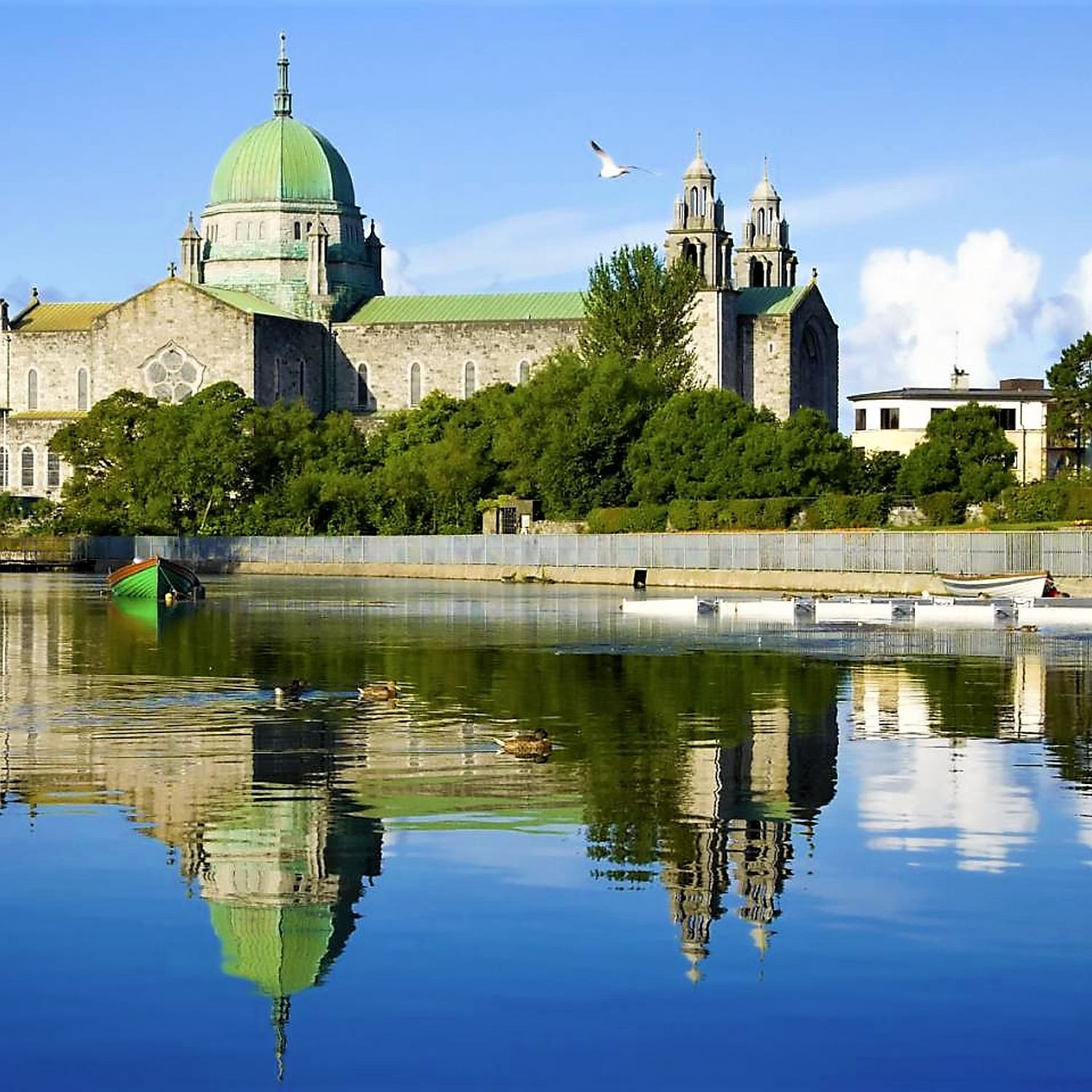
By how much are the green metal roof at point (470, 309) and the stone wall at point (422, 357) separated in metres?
0.74

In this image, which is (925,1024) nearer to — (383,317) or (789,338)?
(789,338)

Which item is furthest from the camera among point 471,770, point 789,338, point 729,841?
point 789,338

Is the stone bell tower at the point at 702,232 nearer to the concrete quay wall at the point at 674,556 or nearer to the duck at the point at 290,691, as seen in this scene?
the concrete quay wall at the point at 674,556

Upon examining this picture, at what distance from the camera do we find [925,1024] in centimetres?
1321

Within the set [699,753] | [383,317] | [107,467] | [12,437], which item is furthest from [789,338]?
[699,753]

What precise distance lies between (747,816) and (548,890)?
159 inches

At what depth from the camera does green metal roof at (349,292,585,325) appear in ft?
491

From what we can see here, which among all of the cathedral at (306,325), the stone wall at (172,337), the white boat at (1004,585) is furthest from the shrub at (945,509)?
the stone wall at (172,337)

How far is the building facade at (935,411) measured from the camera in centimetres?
14388

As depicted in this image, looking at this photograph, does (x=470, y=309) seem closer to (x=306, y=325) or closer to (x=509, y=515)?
(x=306, y=325)

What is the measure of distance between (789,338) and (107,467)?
4088 cm

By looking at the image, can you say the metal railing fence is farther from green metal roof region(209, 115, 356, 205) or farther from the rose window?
green metal roof region(209, 115, 356, 205)

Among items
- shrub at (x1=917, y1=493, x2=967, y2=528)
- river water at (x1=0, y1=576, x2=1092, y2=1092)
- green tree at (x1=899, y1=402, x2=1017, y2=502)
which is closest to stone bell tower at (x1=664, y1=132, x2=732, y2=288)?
green tree at (x1=899, y1=402, x2=1017, y2=502)

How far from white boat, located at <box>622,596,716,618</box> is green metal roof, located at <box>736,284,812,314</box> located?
249 feet
